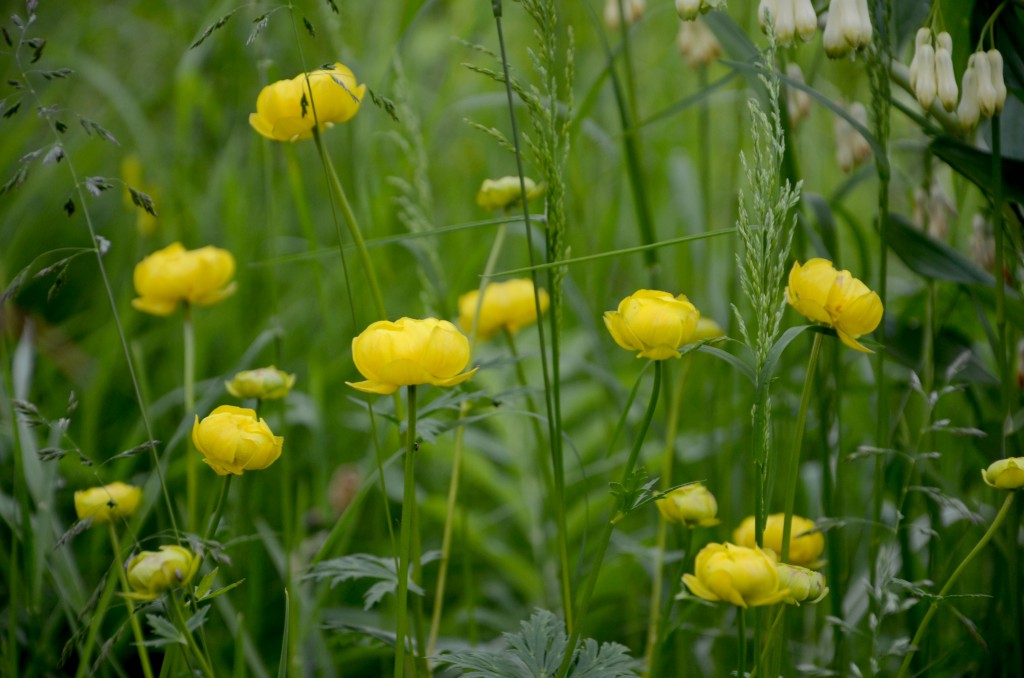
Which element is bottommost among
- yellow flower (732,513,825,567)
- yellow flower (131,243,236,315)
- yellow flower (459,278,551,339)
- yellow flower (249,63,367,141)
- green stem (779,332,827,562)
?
yellow flower (732,513,825,567)

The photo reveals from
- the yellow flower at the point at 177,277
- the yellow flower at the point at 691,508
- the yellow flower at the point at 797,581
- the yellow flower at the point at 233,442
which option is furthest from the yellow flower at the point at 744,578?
the yellow flower at the point at 177,277

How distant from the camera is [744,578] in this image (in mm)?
557

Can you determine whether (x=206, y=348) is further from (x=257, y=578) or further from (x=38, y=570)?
(x=38, y=570)

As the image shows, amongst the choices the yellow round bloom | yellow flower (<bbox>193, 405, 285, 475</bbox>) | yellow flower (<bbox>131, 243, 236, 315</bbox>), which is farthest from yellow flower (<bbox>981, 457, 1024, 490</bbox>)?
yellow flower (<bbox>131, 243, 236, 315</bbox>)

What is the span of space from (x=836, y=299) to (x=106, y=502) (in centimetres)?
58

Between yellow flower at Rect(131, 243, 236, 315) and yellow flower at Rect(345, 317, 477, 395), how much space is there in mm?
404

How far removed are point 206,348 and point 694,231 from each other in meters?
0.91

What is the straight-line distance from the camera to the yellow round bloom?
62 cm

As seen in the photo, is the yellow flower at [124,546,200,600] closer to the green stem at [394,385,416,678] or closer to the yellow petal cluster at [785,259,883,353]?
the green stem at [394,385,416,678]

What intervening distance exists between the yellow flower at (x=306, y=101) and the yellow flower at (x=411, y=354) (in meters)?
0.21

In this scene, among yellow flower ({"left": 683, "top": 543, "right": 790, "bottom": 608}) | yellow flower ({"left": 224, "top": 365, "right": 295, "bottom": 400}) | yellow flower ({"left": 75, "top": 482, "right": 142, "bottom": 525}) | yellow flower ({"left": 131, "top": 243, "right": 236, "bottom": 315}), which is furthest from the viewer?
yellow flower ({"left": 131, "top": 243, "right": 236, "bottom": 315})

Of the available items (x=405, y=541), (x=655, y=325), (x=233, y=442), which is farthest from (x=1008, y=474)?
(x=233, y=442)

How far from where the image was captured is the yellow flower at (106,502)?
0.70 metres

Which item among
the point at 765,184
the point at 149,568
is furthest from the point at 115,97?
the point at 765,184
